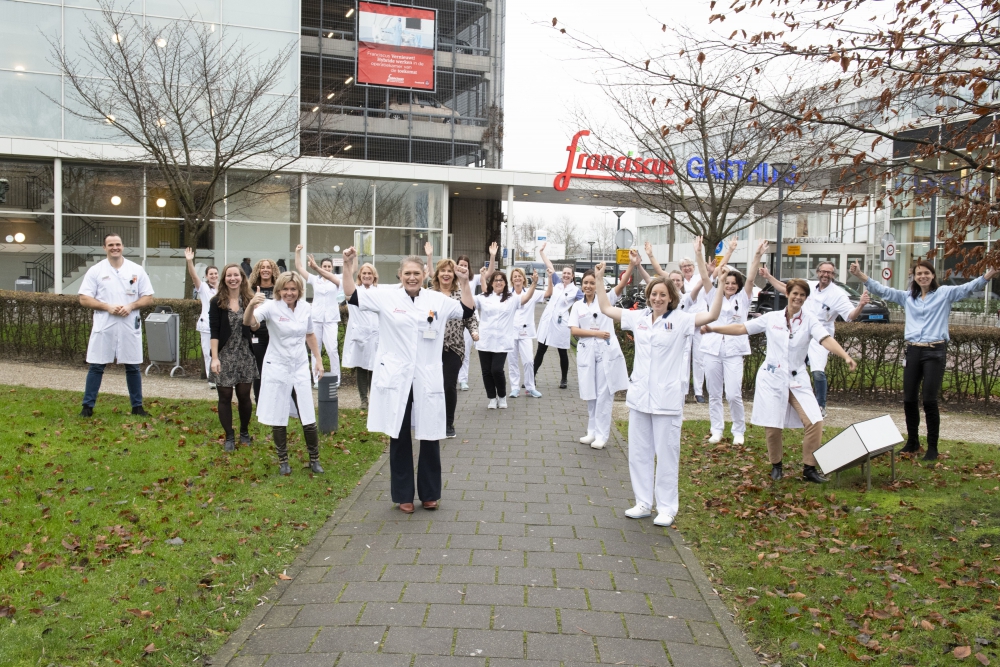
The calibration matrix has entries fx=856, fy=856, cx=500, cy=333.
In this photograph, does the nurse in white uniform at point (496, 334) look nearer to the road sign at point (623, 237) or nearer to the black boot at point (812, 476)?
the black boot at point (812, 476)

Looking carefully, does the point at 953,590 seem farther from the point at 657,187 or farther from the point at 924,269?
the point at 657,187

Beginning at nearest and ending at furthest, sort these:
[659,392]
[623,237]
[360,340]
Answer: [659,392] < [360,340] < [623,237]

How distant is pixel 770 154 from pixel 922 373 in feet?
32.0

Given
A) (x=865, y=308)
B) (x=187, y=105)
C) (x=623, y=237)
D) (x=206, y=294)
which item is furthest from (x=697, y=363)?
(x=865, y=308)

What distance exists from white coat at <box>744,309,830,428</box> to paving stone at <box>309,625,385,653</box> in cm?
434

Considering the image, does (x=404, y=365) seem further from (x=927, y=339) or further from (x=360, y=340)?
(x=927, y=339)

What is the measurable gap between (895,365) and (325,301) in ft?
27.0

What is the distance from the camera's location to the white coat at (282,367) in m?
7.19

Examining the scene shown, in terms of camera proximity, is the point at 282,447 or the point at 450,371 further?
the point at 450,371

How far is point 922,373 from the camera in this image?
8.52 m

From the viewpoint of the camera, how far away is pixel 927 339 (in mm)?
8430

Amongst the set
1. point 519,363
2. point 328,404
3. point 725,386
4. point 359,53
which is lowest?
point 328,404

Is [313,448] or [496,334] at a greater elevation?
[496,334]

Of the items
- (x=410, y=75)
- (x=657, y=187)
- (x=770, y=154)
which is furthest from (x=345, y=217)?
(x=770, y=154)
